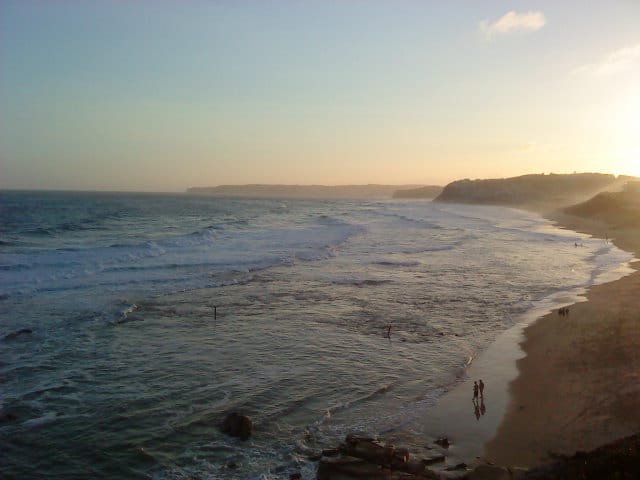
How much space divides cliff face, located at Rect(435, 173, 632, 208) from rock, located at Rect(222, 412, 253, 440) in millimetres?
113437

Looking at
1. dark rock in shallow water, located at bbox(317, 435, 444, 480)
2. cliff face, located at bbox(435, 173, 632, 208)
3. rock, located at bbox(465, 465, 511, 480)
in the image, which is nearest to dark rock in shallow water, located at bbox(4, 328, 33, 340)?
dark rock in shallow water, located at bbox(317, 435, 444, 480)

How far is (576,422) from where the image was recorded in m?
8.66

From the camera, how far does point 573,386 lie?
10352mm

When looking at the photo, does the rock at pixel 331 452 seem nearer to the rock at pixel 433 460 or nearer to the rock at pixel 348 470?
the rock at pixel 348 470

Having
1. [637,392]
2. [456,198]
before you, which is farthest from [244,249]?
[456,198]

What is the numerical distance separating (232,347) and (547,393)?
298 inches

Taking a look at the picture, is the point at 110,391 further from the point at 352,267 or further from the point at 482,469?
the point at 352,267

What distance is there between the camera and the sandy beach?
8.02 meters

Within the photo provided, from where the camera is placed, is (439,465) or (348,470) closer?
(348,470)

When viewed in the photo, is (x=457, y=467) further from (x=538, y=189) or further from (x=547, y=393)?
(x=538, y=189)

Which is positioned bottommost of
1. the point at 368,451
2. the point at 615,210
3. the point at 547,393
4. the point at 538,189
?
the point at 547,393

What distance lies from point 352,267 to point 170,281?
9390mm

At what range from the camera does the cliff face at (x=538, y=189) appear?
118812mm

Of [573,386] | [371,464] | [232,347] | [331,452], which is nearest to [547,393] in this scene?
[573,386]
